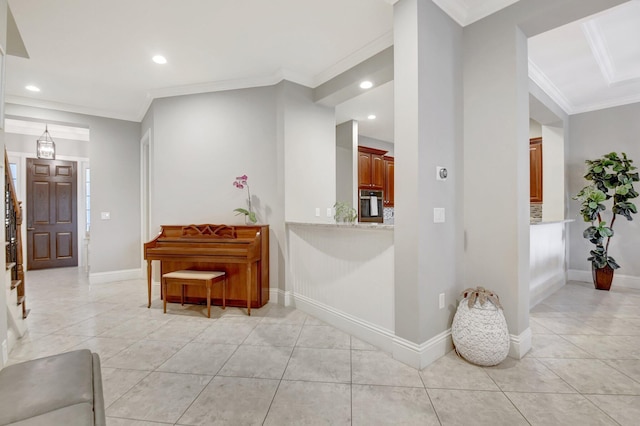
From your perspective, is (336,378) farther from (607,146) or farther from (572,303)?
(607,146)

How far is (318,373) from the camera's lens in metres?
1.99

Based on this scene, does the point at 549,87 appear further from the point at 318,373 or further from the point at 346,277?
the point at 318,373

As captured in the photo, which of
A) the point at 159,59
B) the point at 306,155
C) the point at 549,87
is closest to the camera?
the point at 159,59

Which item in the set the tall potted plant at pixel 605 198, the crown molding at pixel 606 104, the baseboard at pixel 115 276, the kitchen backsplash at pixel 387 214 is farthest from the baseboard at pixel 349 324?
the crown molding at pixel 606 104

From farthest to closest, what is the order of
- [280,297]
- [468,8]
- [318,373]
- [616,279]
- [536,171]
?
[536,171] < [616,279] < [280,297] < [468,8] < [318,373]

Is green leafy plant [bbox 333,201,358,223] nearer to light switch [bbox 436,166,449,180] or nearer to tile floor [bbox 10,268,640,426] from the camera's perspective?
light switch [bbox 436,166,449,180]

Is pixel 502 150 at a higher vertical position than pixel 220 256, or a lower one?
higher

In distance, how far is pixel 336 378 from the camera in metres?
1.93

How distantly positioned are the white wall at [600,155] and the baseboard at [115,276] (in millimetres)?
7164

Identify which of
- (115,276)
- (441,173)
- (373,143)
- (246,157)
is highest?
(373,143)

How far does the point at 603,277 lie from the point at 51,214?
382 inches

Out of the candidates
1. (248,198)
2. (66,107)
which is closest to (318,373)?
(248,198)

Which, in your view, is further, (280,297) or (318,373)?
(280,297)

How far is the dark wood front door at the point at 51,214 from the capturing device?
565 centimetres
